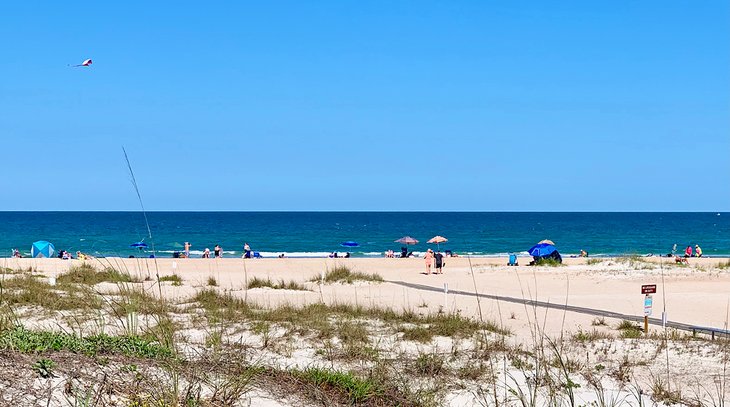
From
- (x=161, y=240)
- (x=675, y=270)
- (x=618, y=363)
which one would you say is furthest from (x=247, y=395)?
(x=161, y=240)

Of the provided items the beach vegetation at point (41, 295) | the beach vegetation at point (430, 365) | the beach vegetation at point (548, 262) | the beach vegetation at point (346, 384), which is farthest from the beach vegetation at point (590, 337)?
the beach vegetation at point (548, 262)

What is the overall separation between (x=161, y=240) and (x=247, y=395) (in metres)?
80.7

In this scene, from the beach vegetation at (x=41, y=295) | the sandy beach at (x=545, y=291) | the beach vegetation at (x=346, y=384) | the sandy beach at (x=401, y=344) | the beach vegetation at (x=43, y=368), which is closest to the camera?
the beach vegetation at (x=43, y=368)

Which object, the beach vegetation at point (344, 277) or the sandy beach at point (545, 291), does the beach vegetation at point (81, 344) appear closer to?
the sandy beach at point (545, 291)

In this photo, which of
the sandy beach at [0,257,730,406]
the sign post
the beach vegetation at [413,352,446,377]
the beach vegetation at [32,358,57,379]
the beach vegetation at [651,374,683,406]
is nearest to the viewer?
the beach vegetation at [32,358,57,379]

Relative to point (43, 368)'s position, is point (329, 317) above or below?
below

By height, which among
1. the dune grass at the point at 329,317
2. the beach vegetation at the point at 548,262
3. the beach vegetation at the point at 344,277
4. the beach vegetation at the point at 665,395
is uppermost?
the dune grass at the point at 329,317

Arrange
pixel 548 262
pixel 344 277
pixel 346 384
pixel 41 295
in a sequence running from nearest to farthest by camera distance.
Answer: pixel 346 384 → pixel 41 295 → pixel 344 277 → pixel 548 262

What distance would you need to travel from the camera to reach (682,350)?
10.6 metres

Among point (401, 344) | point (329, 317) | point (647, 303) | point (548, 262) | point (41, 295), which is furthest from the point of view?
point (548, 262)

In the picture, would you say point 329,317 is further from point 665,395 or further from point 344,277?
point 344,277

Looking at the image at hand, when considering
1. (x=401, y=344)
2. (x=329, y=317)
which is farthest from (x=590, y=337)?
(x=329, y=317)

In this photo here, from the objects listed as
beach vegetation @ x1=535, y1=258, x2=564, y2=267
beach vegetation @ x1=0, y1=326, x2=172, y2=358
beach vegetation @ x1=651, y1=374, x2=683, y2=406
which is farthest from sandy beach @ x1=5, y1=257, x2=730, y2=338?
beach vegetation @ x1=0, y1=326, x2=172, y2=358

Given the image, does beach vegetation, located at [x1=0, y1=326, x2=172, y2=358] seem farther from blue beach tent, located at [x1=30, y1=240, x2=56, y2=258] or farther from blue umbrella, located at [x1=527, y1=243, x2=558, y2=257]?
blue beach tent, located at [x1=30, y1=240, x2=56, y2=258]
